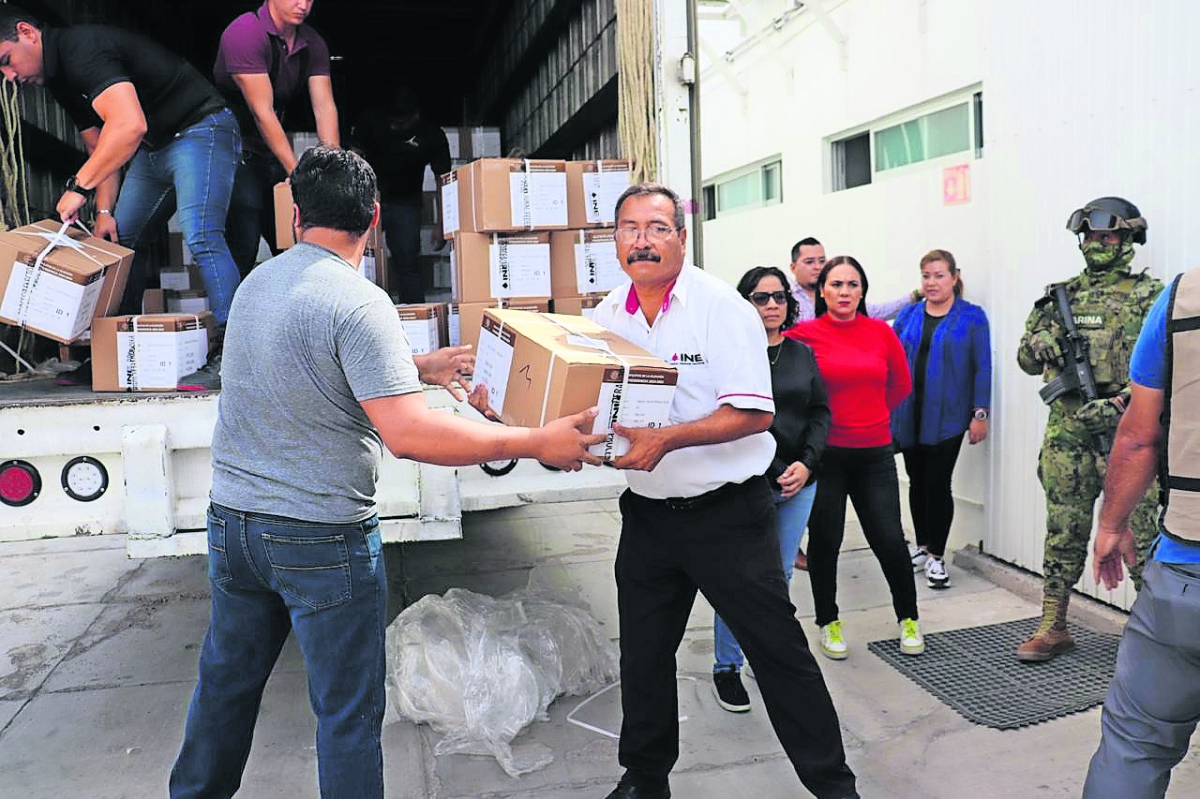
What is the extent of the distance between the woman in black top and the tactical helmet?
44.0 inches

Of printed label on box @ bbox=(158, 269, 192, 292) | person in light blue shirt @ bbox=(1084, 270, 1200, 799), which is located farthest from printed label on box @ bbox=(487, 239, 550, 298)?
person in light blue shirt @ bbox=(1084, 270, 1200, 799)

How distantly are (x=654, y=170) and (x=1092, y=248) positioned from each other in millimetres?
1622

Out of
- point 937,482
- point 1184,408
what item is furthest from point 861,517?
point 1184,408

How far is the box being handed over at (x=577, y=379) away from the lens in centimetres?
215

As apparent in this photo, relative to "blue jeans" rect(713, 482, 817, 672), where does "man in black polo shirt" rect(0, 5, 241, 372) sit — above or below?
above

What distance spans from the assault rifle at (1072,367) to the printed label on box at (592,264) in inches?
66.9

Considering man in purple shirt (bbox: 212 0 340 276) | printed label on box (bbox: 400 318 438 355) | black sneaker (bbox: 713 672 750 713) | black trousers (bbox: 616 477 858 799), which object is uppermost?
man in purple shirt (bbox: 212 0 340 276)

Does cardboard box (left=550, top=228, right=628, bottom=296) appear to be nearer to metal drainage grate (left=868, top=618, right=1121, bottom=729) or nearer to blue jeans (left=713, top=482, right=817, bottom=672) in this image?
blue jeans (left=713, top=482, right=817, bottom=672)

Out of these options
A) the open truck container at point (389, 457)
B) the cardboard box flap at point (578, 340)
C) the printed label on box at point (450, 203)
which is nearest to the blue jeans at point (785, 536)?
the open truck container at point (389, 457)

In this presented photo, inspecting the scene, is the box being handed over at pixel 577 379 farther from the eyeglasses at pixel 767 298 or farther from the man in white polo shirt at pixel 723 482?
the eyeglasses at pixel 767 298

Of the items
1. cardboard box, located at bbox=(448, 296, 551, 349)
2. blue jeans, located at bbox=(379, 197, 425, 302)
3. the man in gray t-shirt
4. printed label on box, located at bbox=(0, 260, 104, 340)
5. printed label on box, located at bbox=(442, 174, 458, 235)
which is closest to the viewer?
the man in gray t-shirt

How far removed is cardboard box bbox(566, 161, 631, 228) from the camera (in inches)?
153

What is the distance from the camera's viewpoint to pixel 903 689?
351cm

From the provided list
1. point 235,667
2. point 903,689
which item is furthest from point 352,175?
point 903,689
